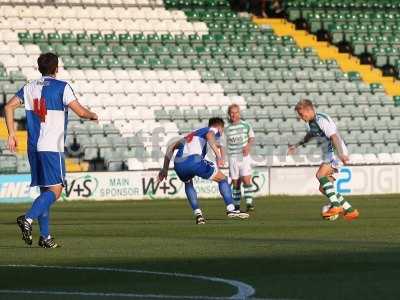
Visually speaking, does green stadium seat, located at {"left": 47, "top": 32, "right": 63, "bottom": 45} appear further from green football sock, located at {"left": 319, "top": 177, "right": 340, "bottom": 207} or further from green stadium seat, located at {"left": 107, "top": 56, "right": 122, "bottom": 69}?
green football sock, located at {"left": 319, "top": 177, "right": 340, "bottom": 207}

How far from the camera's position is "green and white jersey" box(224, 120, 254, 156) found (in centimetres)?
2633

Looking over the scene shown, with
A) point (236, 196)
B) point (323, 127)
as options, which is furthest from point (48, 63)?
point (236, 196)

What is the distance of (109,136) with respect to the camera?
36312 mm

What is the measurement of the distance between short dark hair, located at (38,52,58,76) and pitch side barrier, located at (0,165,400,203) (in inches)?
681

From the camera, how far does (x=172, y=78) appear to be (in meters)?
40.3

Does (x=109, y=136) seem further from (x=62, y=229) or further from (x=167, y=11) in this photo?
(x=62, y=229)

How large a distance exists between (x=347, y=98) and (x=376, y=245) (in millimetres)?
28268

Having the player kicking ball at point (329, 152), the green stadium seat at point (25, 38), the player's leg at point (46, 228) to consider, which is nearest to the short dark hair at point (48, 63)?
the player's leg at point (46, 228)

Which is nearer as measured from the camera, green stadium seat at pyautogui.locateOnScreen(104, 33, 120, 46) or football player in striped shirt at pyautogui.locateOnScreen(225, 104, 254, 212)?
football player in striped shirt at pyautogui.locateOnScreen(225, 104, 254, 212)

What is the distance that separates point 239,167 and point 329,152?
5883mm

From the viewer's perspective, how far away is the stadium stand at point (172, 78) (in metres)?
36.7

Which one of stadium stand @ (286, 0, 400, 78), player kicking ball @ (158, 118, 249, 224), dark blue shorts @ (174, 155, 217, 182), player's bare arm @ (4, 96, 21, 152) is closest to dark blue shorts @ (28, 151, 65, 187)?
player's bare arm @ (4, 96, 21, 152)

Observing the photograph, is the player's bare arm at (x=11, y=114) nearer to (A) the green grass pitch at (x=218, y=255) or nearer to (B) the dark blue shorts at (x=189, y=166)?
(A) the green grass pitch at (x=218, y=255)

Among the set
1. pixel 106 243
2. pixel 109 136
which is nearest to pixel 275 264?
pixel 106 243
